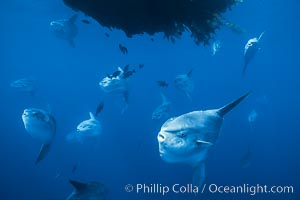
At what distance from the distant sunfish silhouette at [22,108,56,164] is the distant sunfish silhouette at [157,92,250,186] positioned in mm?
3201

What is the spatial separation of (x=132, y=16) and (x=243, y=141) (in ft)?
126

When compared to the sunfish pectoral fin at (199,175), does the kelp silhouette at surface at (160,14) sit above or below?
above

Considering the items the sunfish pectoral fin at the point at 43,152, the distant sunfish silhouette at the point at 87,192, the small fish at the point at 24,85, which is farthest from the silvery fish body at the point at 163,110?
the small fish at the point at 24,85

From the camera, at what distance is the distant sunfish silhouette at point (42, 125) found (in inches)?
251

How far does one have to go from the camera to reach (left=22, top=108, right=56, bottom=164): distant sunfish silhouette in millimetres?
6387

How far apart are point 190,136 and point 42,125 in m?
3.68

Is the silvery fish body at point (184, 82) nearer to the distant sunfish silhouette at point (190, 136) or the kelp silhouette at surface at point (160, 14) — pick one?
the kelp silhouette at surface at point (160, 14)

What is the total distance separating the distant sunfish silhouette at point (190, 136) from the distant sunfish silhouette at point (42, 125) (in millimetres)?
3201

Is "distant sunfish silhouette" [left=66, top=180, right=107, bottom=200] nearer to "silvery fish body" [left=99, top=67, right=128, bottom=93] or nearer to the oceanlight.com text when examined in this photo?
"silvery fish body" [left=99, top=67, right=128, bottom=93]

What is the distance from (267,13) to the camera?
95.3ft

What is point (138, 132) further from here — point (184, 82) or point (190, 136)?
point (190, 136)

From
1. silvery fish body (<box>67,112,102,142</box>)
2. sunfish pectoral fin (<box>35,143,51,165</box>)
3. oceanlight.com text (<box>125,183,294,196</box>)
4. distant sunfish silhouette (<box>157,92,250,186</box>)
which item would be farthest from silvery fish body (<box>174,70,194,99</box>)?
distant sunfish silhouette (<box>157,92,250,186</box>)

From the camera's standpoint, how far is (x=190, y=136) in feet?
13.6

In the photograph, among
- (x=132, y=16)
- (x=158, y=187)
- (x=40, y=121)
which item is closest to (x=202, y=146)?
(x=132, y=16)
